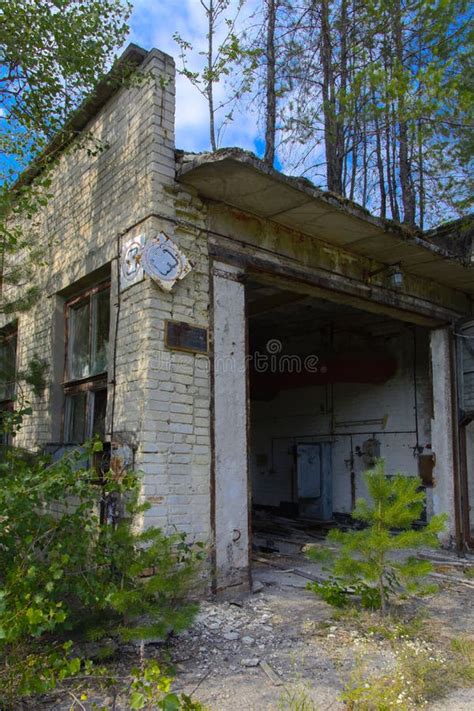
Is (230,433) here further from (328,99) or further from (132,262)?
(328,99)

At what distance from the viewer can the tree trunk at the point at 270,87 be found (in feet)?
38.4

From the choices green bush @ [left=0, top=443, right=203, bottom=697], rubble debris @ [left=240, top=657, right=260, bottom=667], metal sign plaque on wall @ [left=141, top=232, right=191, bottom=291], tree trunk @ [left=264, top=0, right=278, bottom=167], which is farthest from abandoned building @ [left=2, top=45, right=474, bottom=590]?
tree trunk @ [left=264, top=0, right=278, bottom=167]

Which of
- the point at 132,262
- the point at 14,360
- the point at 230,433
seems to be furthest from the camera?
the point at 14,360

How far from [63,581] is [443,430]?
6605 mm

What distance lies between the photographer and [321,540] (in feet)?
29.5

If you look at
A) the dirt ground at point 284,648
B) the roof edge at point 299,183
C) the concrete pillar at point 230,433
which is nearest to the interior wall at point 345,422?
the roof edge at point 299,183

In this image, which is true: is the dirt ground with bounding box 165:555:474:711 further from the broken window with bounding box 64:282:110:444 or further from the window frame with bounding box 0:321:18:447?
the window frame with bounding box 0:321:18:447

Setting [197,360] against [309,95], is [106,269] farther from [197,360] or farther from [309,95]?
[309,95]

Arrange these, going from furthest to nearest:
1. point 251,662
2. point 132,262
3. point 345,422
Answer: point 345,422
point 132,262
point 251,662

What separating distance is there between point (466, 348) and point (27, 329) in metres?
6.43

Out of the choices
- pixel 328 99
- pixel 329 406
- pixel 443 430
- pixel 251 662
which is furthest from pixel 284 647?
pixel 328 99

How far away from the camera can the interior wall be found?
1020 centimetres

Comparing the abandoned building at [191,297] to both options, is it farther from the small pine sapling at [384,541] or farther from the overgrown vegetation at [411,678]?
the overgrown vegetation at [411,678]

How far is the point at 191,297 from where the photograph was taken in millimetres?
5395
